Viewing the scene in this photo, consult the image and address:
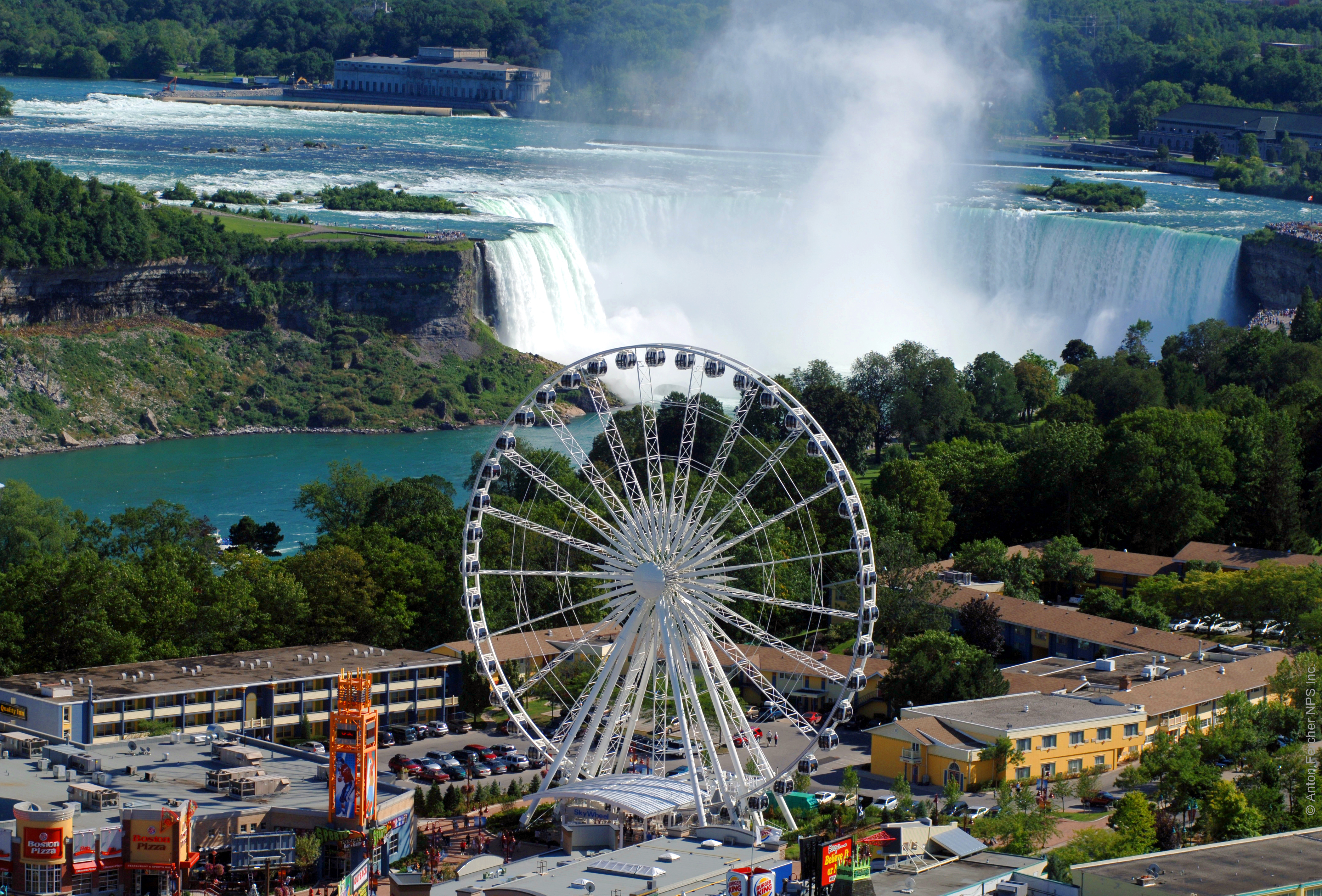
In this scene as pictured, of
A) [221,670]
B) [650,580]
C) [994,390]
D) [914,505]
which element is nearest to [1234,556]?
[914,505]

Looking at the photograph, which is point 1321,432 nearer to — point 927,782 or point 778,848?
point 927,782

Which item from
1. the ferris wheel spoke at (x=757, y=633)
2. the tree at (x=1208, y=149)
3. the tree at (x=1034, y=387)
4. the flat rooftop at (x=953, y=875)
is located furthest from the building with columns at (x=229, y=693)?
the tree at (x=1208, y=149)

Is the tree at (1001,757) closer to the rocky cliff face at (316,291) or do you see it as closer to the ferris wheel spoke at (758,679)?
the ferris wheel spoke at (758,679)

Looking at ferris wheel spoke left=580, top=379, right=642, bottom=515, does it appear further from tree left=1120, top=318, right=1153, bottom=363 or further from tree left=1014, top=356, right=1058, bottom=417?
tree left=1120, top=318, right=1153, bottom=363

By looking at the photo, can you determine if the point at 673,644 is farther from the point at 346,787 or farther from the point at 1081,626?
the point at 1081,626

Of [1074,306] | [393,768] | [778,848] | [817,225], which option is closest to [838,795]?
[778,848]

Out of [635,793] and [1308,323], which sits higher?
[1308,323]

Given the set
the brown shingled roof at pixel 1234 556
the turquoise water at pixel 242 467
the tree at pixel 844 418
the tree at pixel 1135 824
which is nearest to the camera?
the tree at pixel 1135 824
